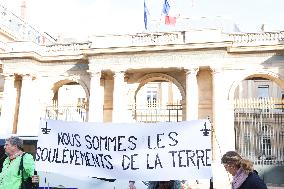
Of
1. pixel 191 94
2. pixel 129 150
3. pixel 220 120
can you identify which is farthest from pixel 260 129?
pixel 129 150

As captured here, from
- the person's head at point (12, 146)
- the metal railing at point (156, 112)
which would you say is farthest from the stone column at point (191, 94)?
the person's head at point (12, 146)

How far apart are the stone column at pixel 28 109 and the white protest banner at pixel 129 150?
16999mm

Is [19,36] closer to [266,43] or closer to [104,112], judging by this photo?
[104,112]

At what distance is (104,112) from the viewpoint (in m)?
22.1

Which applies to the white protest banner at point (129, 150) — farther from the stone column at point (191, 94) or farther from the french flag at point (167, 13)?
the french flag at point (167, 13)

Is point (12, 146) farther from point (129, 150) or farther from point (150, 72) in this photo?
point (150, 72)

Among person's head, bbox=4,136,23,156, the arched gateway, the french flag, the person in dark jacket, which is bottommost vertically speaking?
the person in dark jacket

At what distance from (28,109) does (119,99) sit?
5.86 meters

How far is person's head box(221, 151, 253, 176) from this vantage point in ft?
15.5

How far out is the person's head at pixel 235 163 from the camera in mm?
4711

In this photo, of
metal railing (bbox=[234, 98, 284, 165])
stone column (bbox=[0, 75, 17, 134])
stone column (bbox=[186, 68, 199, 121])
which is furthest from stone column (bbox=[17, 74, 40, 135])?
metal railing (bbox=[234, 98, 284, 165])

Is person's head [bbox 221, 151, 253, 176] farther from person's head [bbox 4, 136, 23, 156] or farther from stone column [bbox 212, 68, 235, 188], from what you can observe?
stone column [bbox 212, 68, 235, 188]

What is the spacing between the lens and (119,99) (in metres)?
21.1

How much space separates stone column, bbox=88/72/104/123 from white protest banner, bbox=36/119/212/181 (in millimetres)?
15044
